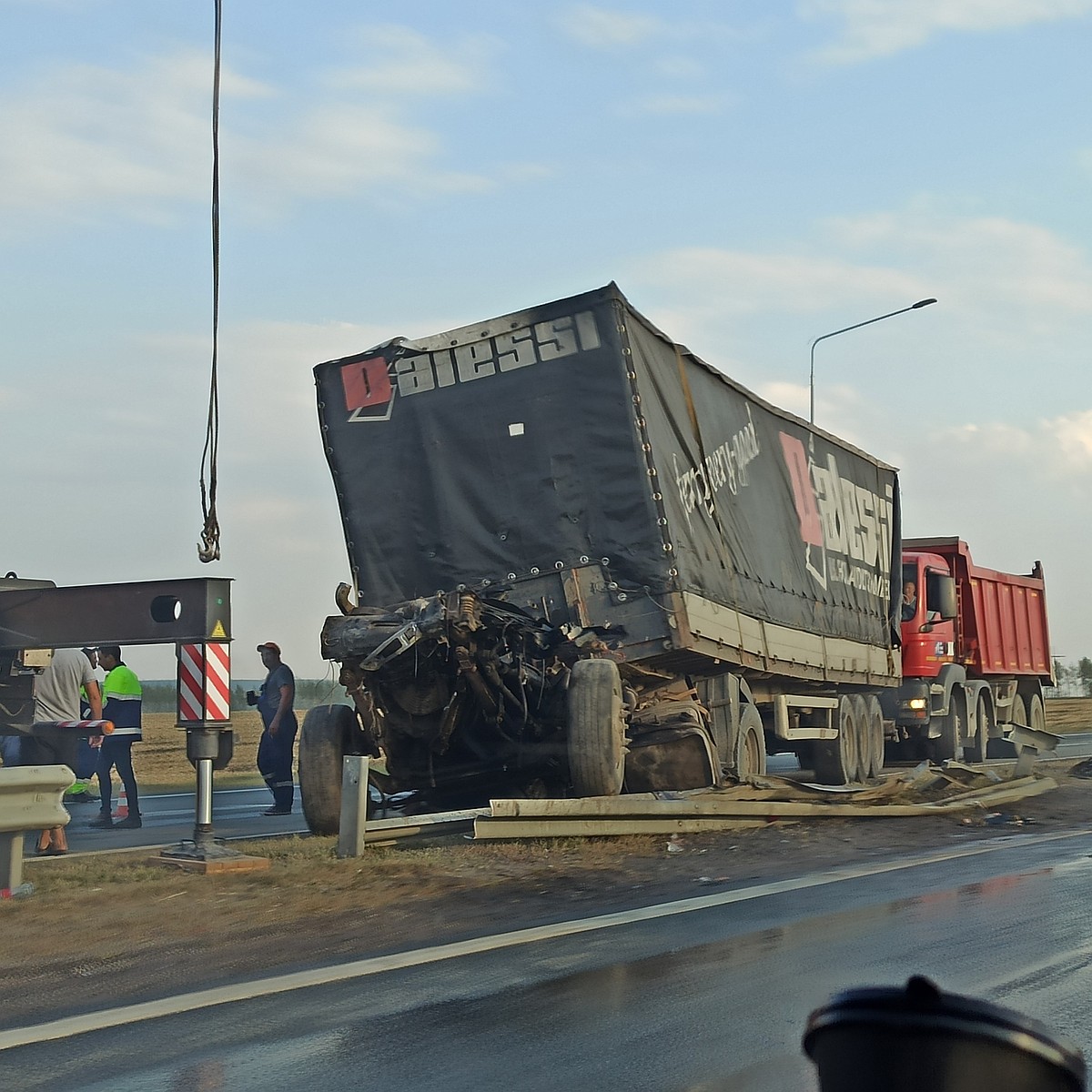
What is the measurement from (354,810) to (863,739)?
380 inches

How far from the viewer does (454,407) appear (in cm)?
1262

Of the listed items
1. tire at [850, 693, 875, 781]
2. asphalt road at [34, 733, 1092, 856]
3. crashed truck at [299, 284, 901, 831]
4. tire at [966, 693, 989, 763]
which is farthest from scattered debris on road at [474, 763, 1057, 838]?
tire at [966, 693, 989, 763]

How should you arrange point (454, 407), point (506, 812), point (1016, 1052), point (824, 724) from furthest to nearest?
1. point (824, 724)
2. point (454, 407)
3. point (506, 812)
4. point (1016, 1052)

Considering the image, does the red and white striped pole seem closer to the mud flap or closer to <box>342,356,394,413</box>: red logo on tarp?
<box>342,356,394,413</box>: red logo on tarp

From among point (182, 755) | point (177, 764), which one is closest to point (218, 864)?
point (177, 764)

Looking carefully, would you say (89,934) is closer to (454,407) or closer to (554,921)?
(554,921)

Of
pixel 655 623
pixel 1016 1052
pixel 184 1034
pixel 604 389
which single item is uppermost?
pixel 604 389

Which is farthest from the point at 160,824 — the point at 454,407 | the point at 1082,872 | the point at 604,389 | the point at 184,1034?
the point at 184,1034

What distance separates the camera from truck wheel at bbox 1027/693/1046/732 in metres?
26.7

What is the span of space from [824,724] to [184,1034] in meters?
12.7

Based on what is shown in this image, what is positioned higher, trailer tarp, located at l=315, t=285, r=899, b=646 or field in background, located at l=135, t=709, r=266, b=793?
trailer tarp, located at l=315, t=285, r=899, b=646

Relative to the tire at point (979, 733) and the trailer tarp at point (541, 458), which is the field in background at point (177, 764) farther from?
the tire at point (979, 733)

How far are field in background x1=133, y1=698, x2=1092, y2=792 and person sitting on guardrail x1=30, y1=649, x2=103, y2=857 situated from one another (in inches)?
149

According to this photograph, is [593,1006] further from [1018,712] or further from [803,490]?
[1018,712]
